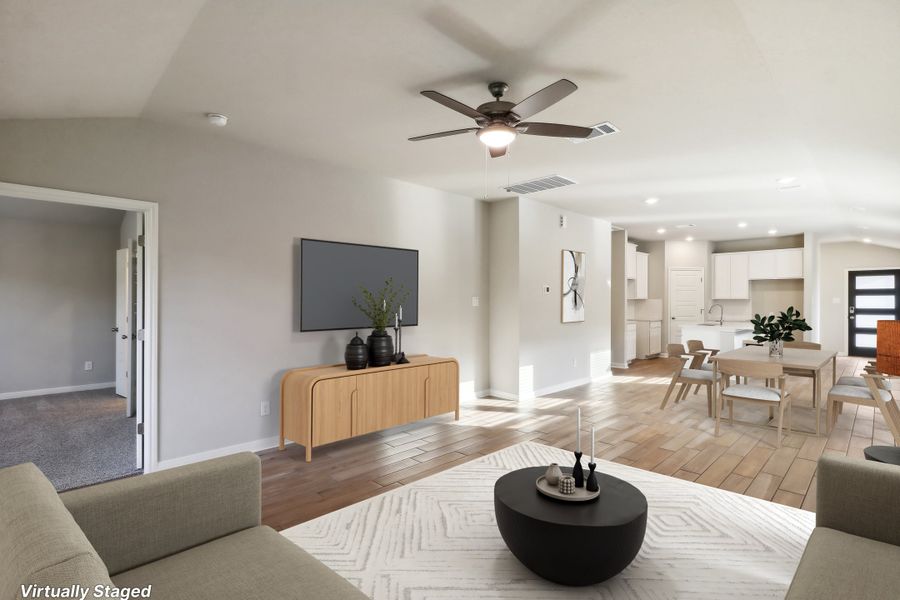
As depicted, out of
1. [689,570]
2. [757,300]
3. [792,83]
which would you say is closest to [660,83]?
[792,83]

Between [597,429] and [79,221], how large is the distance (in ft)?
23.6

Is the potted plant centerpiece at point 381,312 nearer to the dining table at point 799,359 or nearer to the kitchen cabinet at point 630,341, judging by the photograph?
the dining table at point 799,359

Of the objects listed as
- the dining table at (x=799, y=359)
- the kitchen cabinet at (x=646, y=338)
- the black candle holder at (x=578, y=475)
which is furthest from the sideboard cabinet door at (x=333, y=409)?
Answer: the kitchen cabinet at (x=646, y=338)

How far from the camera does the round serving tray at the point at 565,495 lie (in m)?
2.24

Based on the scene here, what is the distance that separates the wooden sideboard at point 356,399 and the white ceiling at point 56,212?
11.9ft

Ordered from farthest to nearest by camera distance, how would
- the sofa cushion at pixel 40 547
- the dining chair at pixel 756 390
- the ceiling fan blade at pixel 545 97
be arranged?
the dining chair at pixel 756 390
the ceiling fan blade at pixel 545 97
the sofa cushion at pixel 40 547

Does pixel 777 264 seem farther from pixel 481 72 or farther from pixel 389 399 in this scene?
pixel 481 72

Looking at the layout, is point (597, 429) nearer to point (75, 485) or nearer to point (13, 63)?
point (75, 485)

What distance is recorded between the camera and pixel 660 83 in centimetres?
286

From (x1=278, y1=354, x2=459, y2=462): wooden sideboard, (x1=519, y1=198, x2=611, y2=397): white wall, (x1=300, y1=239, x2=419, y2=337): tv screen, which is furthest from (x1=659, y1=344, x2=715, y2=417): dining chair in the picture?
(x1=300, y1=239, x2=419, y2=337): tv screen

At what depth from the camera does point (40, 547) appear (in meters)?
1.07

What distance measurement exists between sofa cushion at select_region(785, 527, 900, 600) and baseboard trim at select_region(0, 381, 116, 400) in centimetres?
811

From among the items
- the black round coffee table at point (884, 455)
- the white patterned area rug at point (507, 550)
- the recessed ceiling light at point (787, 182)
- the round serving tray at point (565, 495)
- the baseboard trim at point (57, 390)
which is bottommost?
the white patterned area rug at point (507, 550)

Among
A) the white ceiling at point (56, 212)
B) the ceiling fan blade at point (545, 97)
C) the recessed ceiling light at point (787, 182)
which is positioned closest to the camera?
the ceiling fan blade at point (545, 97)
